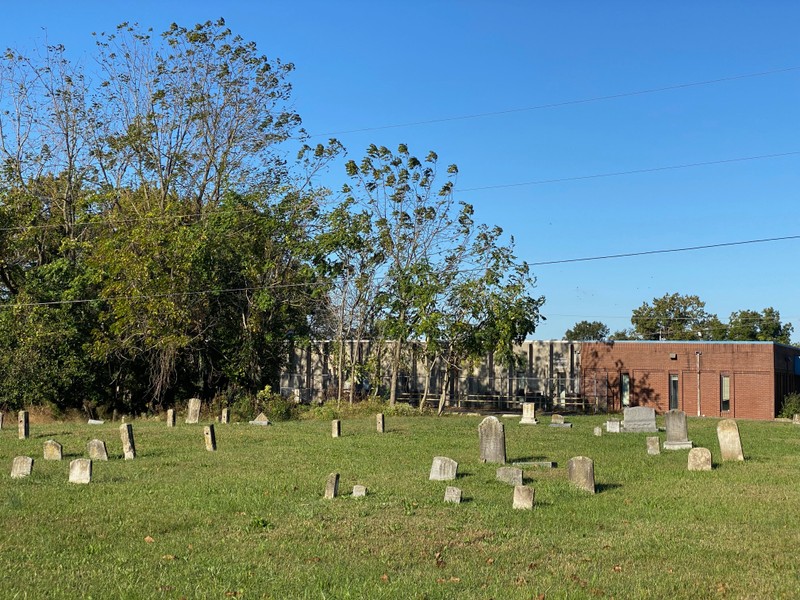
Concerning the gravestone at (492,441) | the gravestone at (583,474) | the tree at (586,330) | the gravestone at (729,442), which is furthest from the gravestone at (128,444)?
the tree at (586,330)

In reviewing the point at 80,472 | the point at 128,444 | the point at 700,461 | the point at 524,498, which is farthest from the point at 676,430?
the point at 80,472

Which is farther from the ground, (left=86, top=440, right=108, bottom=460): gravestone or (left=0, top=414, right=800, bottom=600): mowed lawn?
(left=86, top=440, right=108, bottom=460): gravestone

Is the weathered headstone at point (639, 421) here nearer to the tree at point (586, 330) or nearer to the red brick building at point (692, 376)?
the red brick building at point (692, 376)

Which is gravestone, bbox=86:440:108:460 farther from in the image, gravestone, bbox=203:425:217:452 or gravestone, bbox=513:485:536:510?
gravestone, bbox=513:485:536:510

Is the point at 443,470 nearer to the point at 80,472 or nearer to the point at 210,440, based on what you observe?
the point at 80,472

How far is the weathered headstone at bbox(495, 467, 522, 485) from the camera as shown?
1678cm

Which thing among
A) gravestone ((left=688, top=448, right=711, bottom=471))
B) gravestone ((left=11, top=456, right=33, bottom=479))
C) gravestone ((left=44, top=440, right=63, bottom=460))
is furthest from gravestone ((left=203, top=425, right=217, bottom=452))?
gravestone ((left=688, top=448, right=711, bottom=471))

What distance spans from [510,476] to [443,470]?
3.99 feet

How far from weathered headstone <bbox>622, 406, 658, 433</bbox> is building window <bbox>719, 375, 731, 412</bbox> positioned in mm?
22479

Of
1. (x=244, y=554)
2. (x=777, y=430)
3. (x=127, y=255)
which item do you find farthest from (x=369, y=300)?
(x=244, y=554)

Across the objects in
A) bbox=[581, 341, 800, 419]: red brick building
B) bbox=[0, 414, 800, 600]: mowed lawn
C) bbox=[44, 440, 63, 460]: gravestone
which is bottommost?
bbox=[0, 414, 800, 600]: mowed lawn

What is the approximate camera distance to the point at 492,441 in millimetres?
20328

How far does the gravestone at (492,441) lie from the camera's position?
2025 centimetres

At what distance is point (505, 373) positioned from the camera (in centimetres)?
5522
